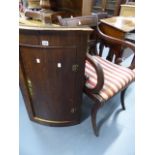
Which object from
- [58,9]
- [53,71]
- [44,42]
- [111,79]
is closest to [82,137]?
[111,79]

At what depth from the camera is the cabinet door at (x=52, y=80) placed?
1197 mm

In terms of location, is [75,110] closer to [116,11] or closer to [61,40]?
[61,40]

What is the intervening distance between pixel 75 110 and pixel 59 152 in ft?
1.23

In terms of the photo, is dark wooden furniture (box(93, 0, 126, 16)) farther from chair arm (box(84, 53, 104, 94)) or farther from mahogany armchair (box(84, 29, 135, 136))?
chair arm (box(84, 53, 104, 94))

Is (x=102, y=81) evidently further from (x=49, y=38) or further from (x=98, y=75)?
(x=49, y=38)

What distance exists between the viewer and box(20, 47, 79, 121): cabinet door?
1197mm

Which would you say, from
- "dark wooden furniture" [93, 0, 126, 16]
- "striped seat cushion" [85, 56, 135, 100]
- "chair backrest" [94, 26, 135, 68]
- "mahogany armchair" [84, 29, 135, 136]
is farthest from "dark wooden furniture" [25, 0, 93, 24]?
"dark wooden furniture" [93, 0, 126, 16]

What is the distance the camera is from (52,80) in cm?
131

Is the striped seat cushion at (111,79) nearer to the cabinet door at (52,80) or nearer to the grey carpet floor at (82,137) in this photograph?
the cabinet door at (52,80)

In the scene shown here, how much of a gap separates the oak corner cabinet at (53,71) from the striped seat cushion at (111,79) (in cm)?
16

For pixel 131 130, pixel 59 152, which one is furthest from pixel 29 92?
pixel 131 130

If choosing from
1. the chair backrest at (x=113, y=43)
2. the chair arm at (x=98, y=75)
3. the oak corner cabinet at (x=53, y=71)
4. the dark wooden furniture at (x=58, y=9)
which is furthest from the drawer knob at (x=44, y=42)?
the chair backrest at (x=113, y=43)

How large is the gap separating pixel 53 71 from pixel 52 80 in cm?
8
